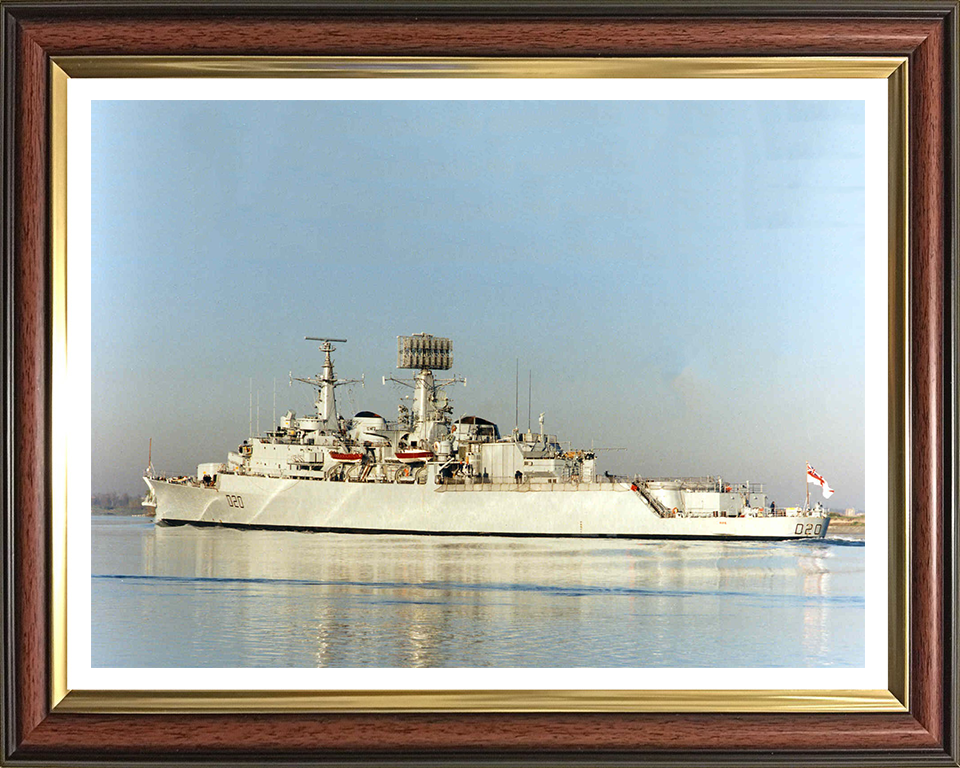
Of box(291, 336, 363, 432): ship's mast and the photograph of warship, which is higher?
box(291, 336, 363, 432): ship's mast

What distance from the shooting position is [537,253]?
1623 mm

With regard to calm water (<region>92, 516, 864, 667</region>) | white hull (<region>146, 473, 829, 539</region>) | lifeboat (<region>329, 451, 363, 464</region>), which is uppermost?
lifeboat (<region>329, 451, 363, 464</region>)

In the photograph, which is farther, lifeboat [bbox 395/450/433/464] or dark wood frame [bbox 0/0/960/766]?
lifeboat [bbox 395/450/433/464]

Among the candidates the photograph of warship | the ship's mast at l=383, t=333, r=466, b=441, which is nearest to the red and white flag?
the photograph of warship

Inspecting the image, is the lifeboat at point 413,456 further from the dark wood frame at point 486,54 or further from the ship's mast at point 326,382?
the dark wood frame at point 486,54

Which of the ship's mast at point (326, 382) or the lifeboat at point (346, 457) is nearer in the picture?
the ship's mast at point (326, 382)

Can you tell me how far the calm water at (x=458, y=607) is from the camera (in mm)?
1551

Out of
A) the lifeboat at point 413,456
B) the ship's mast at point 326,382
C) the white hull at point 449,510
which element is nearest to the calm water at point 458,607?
the white hull at point 449,510

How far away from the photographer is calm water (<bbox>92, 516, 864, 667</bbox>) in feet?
5.09

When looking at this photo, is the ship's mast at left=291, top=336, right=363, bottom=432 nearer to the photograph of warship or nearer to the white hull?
the photograph of warship

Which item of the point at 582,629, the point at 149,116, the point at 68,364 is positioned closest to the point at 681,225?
the point at 582,629

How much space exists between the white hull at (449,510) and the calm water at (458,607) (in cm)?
4

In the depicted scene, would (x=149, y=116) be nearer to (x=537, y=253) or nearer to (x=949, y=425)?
(x=537, y=253)

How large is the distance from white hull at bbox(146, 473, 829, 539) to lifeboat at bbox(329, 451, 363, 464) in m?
0.05
